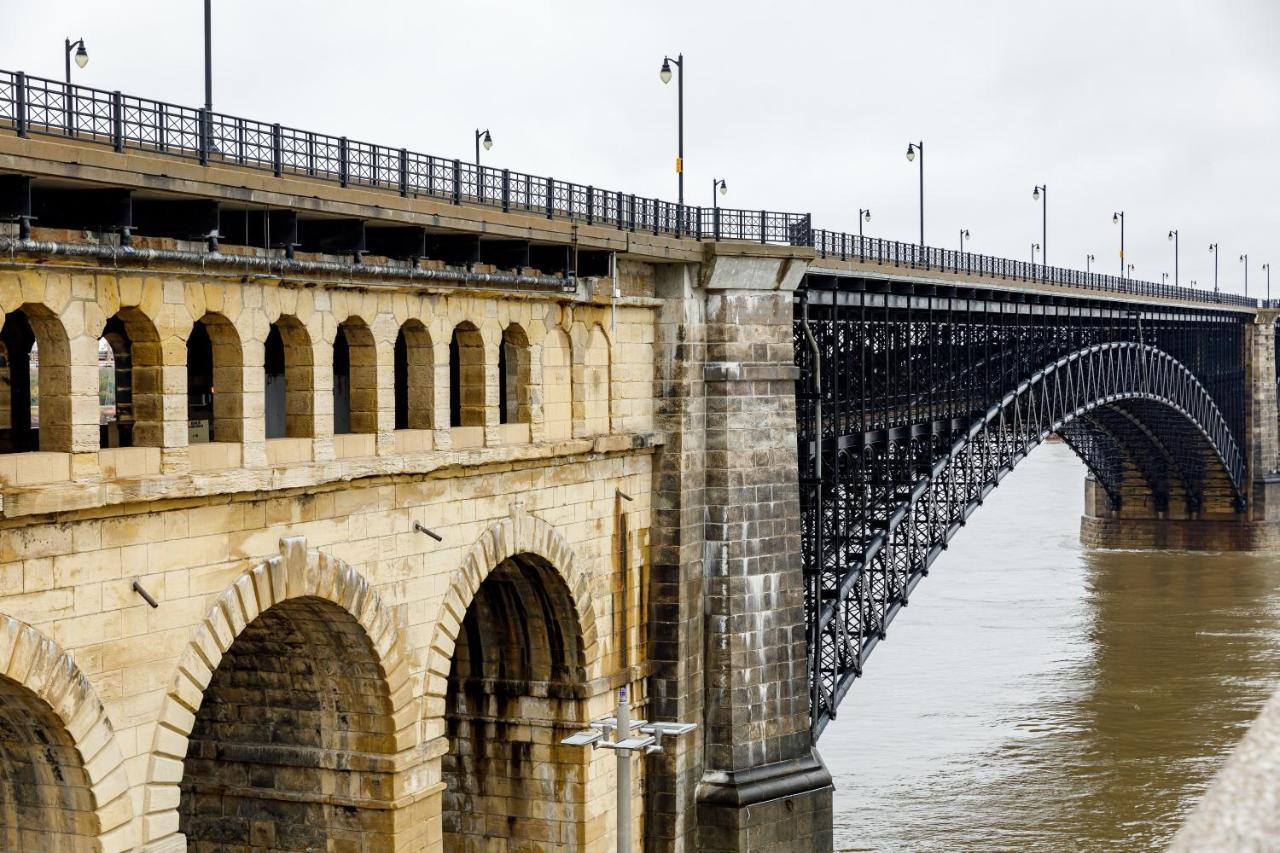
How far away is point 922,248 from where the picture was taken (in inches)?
2115

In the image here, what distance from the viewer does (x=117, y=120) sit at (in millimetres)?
19781

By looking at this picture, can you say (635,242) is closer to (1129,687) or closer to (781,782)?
(781,782)

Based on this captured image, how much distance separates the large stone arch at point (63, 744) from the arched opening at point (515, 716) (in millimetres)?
11516

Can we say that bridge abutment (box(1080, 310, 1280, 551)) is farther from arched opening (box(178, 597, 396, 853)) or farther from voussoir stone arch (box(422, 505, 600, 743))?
arched opening (box(178, 597, 396, 853))

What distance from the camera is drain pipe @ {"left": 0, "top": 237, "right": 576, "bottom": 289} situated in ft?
60.0

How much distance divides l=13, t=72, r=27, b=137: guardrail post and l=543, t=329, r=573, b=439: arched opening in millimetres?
12075

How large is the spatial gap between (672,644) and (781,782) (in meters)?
3.80

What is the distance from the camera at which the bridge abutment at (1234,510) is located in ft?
341

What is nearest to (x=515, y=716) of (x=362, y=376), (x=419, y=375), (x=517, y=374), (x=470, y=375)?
(x=517, y=374)

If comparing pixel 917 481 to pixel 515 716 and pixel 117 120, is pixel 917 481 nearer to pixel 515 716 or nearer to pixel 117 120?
pixel 515 716

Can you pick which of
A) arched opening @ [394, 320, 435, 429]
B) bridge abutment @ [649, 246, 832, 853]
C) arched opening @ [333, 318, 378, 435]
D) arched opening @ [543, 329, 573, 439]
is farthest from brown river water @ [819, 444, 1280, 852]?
arched opening @ [333, 318, 378, 435]

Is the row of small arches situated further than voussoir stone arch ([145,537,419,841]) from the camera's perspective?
No

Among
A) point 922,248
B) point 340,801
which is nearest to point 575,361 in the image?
point 340,801

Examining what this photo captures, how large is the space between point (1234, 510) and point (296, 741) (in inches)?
3502
